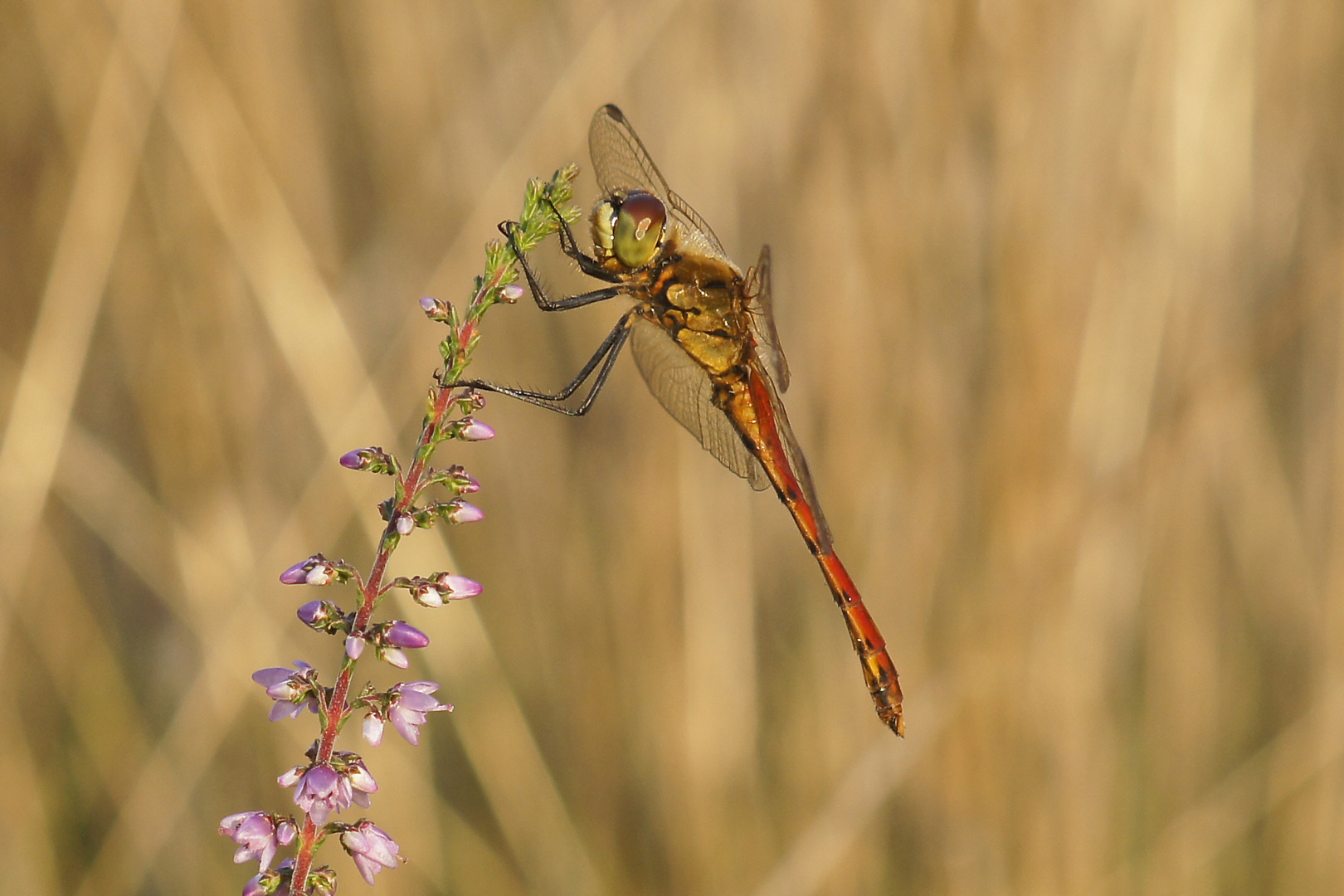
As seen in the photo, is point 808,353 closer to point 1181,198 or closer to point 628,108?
point 628,108

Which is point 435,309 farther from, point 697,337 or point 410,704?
point 697,337

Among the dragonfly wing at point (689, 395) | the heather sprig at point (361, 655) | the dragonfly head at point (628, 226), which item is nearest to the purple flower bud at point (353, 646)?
the heather sprig at point (361, 655)

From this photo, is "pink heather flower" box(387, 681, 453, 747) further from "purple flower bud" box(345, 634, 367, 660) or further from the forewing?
the forewing

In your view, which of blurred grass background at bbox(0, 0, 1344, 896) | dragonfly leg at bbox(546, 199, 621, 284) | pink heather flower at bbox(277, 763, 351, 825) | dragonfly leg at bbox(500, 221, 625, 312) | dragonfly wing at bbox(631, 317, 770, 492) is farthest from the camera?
blurred grass background at bbox(0, 0, 1344, 896)

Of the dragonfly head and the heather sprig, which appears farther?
the dragonfly head

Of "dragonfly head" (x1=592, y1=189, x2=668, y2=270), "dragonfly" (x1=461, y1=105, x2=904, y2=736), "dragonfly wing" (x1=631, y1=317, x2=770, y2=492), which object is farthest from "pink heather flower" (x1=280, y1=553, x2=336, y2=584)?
"dragonfly wing" (x1=631, y1=317, x2=770, y2=492)

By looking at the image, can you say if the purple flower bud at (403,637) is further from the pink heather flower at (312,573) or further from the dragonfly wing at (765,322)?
the dragonfly wing at (765,322)
